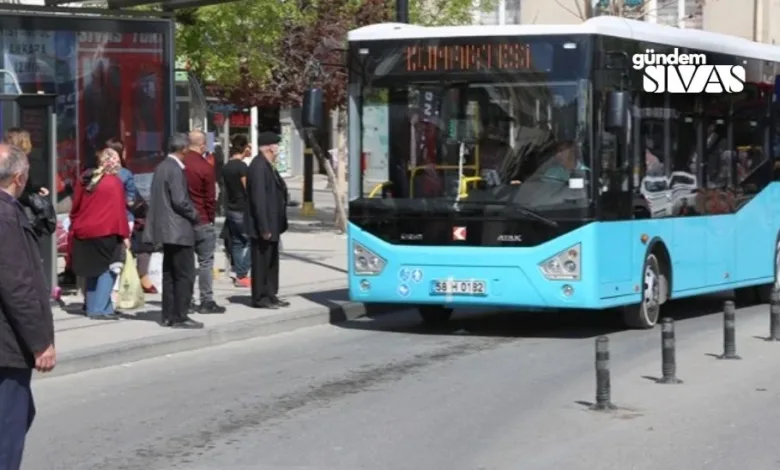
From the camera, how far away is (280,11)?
25156mm

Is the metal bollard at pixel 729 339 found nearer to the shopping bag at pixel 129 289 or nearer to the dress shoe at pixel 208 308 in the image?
the dress shoe at pixel 208 308

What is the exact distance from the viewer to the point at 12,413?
6.76 metres

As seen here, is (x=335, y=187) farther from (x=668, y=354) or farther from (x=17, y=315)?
(x=17, y=315)

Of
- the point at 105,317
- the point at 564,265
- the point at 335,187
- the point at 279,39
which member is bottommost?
the point at 105,317

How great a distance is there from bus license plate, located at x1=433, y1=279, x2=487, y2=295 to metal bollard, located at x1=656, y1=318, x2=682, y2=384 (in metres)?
3.04

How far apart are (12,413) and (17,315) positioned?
46 centimetres

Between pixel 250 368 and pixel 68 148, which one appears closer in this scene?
pixel 250 368

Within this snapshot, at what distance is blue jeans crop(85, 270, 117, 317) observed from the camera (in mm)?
15656

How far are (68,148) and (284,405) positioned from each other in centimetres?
768

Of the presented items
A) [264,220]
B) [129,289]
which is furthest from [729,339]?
[129,289]

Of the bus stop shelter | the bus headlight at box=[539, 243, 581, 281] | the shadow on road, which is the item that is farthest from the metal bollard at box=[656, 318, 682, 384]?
the bus stop shelter

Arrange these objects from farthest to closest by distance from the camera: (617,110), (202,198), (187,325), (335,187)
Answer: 1. (335,187)
2. (202,198)
3. (187,325)
4. (617,110)

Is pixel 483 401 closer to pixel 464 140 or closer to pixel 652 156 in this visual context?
pixel 464 140

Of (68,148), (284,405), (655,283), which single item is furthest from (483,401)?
(68,148)
